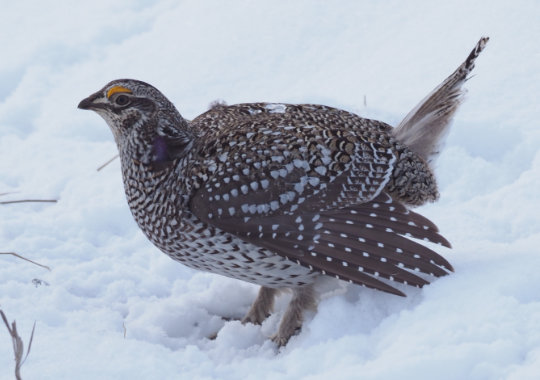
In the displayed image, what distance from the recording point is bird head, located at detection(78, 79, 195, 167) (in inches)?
160

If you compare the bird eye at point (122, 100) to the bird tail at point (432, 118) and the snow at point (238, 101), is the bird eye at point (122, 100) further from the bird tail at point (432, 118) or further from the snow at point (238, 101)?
the bird tail at point (432, 118)

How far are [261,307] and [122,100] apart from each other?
1.51 meters

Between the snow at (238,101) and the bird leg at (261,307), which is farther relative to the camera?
the bird leg at (261,307)

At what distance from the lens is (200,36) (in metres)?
7.47

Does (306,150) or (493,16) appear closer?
(306,150)

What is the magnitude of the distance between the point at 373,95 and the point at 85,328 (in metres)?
3.28

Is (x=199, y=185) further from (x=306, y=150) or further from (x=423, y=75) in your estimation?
(x=423, y=75)

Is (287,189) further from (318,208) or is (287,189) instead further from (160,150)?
(160,150)

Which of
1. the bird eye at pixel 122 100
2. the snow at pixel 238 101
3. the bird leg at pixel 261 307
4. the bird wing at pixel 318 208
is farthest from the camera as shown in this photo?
the bird leg at pixel 261 307

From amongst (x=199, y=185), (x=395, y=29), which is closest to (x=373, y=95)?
(x=395, y=29)

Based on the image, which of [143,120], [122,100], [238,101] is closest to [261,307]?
[143,120]

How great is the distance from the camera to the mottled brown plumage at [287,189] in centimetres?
365

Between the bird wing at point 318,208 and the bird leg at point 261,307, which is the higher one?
the bird wing at point 318,208

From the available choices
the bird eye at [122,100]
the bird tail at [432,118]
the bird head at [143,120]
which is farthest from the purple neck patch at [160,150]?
the bird tail at [432,118]
